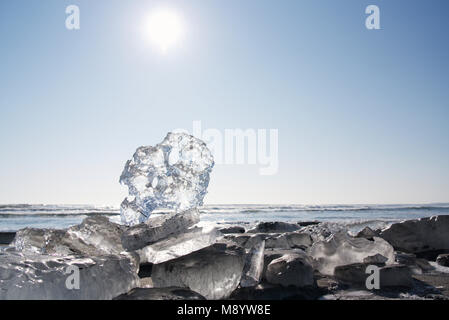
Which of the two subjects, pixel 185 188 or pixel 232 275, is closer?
pixel 232 275

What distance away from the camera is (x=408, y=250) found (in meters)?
4.94

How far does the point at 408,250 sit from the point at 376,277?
2.26 metres

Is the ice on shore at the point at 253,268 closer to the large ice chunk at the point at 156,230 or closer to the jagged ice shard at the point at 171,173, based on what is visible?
the large ice chunk at the point at 156,230

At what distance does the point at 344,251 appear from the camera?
3.76 metres

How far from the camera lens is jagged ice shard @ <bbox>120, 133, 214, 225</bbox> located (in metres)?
5.93

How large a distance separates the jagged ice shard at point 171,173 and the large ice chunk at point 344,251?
2.61 meters

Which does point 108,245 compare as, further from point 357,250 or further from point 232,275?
point 357,250

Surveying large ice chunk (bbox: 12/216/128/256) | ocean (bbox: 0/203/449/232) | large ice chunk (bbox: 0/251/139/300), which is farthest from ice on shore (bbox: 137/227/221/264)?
ocean (bbox: 0/203/449/232)

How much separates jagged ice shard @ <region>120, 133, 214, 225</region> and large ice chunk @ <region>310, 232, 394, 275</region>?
2.61m

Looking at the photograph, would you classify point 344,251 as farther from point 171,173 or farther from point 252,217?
point 252,217

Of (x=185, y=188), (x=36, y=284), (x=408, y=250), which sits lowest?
(x=408, y=250)

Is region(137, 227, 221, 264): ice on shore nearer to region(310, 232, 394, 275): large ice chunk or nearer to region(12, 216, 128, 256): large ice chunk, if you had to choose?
region(12, 216, 128, 256): large ice chunk

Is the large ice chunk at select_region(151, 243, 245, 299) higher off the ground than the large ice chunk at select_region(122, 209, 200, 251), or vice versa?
the large ice chunk at select_region(122, 209, 200, 251)
